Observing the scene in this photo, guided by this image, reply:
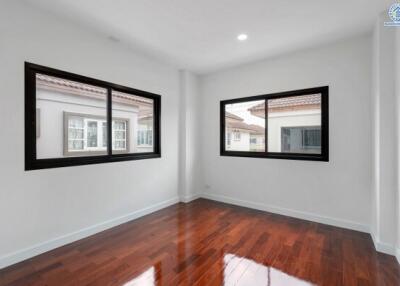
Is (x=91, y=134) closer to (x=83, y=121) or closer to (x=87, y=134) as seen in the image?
(x=87, y=134)

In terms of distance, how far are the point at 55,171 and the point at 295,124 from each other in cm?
370

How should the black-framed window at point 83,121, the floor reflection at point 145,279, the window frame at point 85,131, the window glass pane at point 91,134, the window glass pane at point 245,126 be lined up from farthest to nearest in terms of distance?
the window glass pane at point 245,126
the window glass pane at point 91,134
the window frame at point 85,131
the black-framed window at point 83,121
the floor reflection at point 145,279

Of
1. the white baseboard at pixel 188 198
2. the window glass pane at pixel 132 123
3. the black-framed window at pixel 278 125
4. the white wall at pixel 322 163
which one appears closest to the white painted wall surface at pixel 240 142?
the black-framed window at pixel 278 125

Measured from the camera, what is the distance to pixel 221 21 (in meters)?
2.54

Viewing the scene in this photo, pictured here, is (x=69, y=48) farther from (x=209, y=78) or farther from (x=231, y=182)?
(x=231, y=182)

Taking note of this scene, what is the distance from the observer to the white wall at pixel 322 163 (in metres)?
2.90

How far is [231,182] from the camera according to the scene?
424cm

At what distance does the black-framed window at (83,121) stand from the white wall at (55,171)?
3.7 inches

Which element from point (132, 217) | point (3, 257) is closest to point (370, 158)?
point (132, 217)

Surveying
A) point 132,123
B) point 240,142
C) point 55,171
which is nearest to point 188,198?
point 240,142

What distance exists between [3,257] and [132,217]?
1577mm

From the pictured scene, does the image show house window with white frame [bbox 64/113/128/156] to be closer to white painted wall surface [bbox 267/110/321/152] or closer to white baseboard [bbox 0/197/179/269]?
white baseboard [bbox 0/197/179/269]

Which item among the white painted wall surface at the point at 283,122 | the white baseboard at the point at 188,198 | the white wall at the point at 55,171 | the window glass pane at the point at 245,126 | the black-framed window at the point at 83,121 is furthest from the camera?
the white baseboard at the point at 188,198

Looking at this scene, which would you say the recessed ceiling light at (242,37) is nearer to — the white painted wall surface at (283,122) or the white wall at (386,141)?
the white painted wall surface at (283,122)
